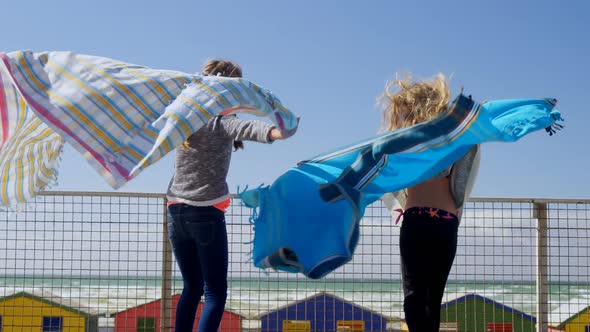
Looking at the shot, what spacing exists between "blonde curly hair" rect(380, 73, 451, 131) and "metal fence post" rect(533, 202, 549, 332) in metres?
2.77

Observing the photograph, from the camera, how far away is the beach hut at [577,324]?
6.64 meters

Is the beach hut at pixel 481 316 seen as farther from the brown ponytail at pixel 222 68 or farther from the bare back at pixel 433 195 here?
the brown ponytail at pixel 222 68

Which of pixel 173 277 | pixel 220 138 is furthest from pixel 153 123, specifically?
pixel 173 277

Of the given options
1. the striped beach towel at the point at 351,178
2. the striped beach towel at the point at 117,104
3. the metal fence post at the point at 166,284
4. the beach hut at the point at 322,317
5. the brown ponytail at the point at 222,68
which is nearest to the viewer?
the striped beach towel at the point at 117,104

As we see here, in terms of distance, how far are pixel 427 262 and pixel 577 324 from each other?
3.63 m

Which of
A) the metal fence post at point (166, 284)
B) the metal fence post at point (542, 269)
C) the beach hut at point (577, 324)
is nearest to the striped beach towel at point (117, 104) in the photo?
the metal fence post at point (166, 284)

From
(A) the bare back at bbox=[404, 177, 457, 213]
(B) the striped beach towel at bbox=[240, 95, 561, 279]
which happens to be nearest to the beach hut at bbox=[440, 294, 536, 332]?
(B) the striped beach towel at bbox=[240, 95, 561, 279]

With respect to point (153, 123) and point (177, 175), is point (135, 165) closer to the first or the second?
point (153, 123)

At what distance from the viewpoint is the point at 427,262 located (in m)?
3.78

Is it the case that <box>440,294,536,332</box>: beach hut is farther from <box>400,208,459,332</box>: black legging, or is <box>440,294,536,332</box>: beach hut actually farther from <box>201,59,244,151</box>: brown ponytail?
<box>201,59,244,151</box>: brown ponytail

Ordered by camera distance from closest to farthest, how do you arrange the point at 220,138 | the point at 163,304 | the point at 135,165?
the point at 135,165 → the point at 220,138 → the point at 163,304

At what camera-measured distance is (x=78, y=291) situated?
6.43 m

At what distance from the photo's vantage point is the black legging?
12.4 feet

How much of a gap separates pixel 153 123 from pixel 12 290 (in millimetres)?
3712
